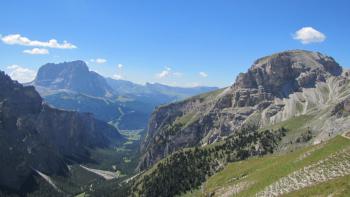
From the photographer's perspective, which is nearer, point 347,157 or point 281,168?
point 347,157

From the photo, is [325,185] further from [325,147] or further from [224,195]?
[224,195]

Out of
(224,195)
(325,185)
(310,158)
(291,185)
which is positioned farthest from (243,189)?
(325,185)

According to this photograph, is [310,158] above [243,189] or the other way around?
above

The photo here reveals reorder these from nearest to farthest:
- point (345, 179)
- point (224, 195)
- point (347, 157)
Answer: point (345, 179), point (347, 157), point (224, 195)

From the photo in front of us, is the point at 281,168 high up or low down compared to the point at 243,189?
up

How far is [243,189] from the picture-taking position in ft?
490

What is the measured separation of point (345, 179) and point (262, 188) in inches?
1638

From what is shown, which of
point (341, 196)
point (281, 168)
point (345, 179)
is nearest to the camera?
point (341, 196)

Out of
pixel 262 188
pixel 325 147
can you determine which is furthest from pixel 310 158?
pixel 262 188

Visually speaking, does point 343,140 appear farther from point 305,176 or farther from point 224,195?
point 224,195

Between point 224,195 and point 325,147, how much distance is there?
4443 centimetres

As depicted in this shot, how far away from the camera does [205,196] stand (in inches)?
7254

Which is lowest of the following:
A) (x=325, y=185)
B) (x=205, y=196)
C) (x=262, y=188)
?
(x=205, y=196)

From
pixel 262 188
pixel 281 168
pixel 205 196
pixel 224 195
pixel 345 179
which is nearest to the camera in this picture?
pixel 345 179
